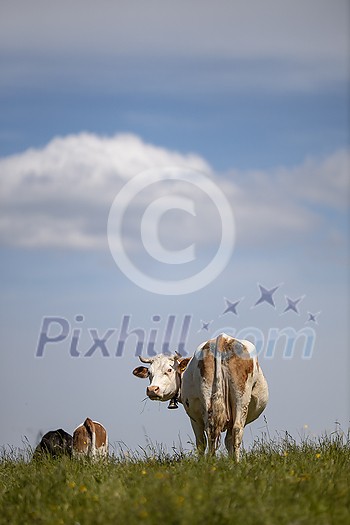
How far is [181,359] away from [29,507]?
5.20 m

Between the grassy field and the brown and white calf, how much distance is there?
408 centimetres

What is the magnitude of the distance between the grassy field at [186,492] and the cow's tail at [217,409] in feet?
2.93

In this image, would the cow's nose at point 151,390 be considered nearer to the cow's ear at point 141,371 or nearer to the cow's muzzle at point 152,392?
the cow's muzzle at point 152,392

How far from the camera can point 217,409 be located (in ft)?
40.4

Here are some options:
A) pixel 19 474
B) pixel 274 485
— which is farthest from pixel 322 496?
pixel 19 474

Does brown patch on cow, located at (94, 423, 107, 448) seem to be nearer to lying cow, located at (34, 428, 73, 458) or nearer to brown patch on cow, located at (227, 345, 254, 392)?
lying cow, located at (34, 428, 73, 458)

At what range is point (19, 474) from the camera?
37.9 feet

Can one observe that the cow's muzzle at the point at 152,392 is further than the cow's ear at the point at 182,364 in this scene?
No

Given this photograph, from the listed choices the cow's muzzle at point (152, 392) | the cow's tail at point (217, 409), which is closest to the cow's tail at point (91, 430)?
the cow's muzzle at point (152, 392)

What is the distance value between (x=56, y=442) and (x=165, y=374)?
8.99 feet

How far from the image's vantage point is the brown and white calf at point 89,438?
1563cm

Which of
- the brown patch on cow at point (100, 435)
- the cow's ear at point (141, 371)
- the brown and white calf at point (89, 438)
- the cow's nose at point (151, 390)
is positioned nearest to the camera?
the cow's nose at point (151, 390)

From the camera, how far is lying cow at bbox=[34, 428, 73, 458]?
14875mm

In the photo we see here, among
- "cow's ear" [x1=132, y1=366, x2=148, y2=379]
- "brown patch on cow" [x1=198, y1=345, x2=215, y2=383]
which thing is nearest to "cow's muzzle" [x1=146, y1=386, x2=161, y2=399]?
"cow's ear" [x1=132, y1=366, x2=148, y2=379]
